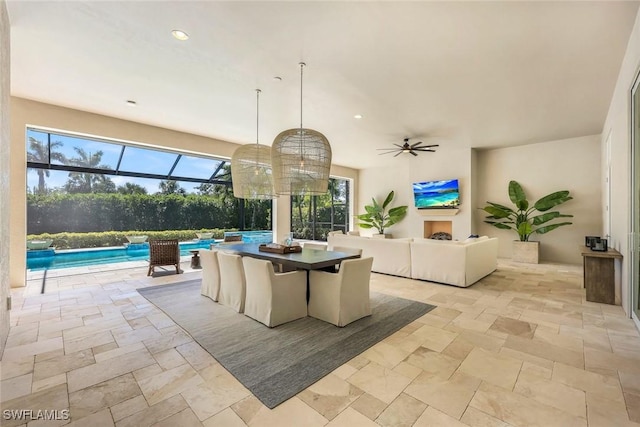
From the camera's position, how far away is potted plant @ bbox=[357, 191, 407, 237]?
1004 cm

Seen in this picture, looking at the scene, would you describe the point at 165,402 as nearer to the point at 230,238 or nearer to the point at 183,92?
the point at 183,92

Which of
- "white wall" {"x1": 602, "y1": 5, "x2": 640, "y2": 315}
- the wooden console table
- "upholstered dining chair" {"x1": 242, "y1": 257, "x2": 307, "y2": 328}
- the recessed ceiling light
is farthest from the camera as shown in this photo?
the wooden console table

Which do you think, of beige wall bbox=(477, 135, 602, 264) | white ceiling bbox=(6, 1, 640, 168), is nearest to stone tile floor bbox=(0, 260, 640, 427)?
white ceiling bbox=(6, 1, 640, 168)

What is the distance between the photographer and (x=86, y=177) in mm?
8016

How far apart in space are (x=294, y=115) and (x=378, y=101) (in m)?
1.63

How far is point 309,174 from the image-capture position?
356 cm

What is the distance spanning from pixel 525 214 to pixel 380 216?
4.41 metres

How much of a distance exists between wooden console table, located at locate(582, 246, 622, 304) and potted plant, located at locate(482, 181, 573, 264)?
328 cm

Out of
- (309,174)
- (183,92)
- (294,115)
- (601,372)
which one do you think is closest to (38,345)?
(309,174)

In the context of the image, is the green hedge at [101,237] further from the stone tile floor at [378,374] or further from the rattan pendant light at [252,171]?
the rattan pendant light at [252,171]

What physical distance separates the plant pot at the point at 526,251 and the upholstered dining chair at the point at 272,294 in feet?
21.8

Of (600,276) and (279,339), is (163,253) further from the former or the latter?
(600,276)

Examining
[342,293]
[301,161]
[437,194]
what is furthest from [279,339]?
[437,194]

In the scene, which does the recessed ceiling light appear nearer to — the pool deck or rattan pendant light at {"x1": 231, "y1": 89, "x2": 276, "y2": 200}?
rattan pendant light at {"x1": 231, "y1": 89, "x2": 276, "y2": 200}
